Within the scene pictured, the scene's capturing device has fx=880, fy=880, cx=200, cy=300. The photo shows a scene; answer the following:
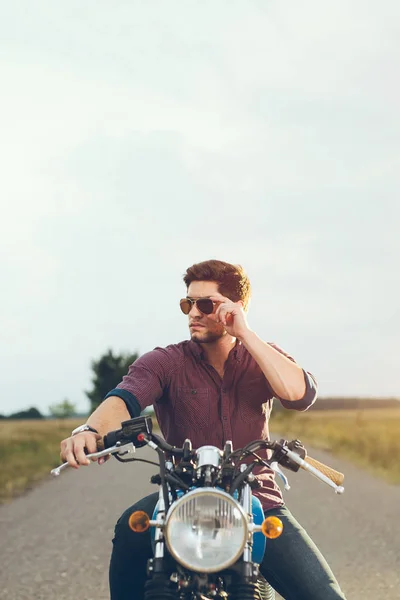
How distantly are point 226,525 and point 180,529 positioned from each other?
126 millimetres

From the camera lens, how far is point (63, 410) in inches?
3228

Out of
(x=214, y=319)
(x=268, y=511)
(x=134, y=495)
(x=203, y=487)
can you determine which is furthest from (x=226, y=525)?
(x=134, y=495)

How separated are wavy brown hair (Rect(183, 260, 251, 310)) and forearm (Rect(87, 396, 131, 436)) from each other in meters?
0.60

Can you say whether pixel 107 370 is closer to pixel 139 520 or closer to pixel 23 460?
pixel 23 460

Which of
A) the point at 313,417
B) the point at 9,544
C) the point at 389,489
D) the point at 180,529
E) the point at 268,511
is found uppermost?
the point at 180,529

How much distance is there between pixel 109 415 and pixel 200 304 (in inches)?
21.8

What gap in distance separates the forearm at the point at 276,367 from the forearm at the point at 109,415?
53 cm

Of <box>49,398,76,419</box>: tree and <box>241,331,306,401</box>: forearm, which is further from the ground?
<box>241,331,306,401</box>: forearm

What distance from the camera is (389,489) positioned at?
1373cm

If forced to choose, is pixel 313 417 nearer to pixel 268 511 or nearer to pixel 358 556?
pixel 358 556

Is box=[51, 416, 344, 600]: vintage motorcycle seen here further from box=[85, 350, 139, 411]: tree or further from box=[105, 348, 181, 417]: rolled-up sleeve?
box=[85, 350, 139, 411]: tree

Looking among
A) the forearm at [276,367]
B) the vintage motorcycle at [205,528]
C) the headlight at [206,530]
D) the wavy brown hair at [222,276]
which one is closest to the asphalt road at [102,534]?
the wavy brown hair at [222,276]

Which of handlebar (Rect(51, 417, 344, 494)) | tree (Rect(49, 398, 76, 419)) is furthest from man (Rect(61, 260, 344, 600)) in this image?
tree (Rect(49, 398, 76, 419))

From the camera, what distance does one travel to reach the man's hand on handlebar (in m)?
2.79
